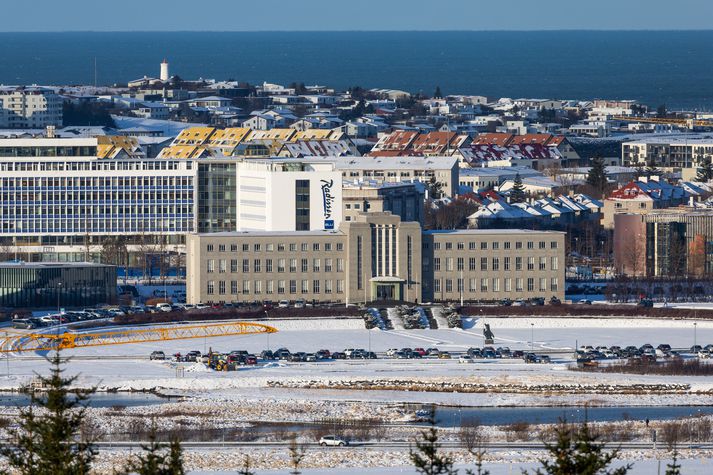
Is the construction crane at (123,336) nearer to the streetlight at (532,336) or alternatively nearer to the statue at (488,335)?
the statue at (488,335)

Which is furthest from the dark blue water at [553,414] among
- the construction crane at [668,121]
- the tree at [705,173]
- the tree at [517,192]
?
the construction crane at [668,121]

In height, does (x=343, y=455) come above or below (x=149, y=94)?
below

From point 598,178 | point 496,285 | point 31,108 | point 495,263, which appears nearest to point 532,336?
point 496,285

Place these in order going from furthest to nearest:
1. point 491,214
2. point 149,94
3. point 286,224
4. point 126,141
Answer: point 149,94 < point 126,141 < point 491,214 < point 286,224

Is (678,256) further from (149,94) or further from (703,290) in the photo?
(149,94)

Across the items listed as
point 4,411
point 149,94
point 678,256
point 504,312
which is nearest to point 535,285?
point 504,312

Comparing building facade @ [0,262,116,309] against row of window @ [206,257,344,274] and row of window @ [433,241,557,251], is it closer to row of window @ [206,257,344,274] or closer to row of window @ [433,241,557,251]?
row of window @ [206,257,344,274]

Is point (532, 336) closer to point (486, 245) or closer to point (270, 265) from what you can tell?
point (486, 245)

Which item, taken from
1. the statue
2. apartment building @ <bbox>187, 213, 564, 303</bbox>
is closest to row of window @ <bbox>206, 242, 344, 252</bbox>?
apartment building @ <bbox>187, 213, 564, 303</bbox>
